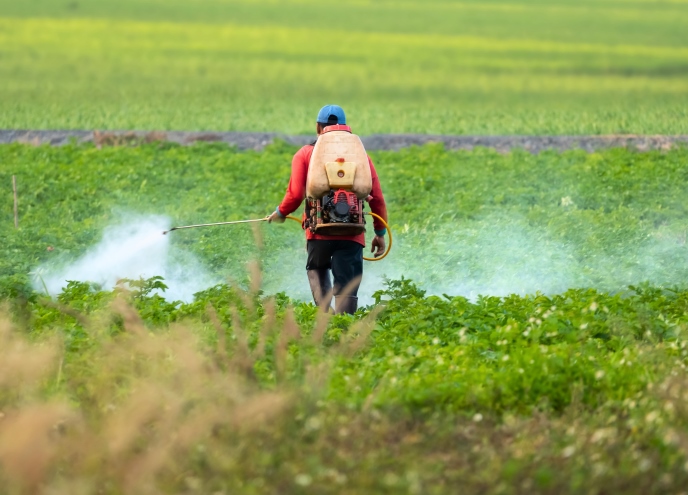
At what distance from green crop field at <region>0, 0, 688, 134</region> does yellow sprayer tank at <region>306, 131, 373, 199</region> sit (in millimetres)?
15739

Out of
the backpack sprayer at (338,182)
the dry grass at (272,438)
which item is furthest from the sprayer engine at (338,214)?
the dry grass at (272,438)

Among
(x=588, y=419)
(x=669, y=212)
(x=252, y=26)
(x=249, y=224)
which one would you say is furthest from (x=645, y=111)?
(x=588, y=419)

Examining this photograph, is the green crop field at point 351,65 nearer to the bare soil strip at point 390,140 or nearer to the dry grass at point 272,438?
the bare soil strip at point 390,140

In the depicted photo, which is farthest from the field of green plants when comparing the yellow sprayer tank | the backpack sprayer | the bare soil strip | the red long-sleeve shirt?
the bare soil strip

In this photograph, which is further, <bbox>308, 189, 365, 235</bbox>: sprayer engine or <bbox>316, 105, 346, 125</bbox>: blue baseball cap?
<bbox>316, 105, 346, 125</bbox>: blue baseball cap

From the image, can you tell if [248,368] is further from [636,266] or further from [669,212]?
[669,212]

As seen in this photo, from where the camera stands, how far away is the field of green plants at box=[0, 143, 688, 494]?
5570 mm

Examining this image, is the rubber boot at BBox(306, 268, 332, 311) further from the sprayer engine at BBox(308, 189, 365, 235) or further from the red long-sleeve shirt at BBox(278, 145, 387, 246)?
the sprayer engine at BBox(308, 189, 365, 235)

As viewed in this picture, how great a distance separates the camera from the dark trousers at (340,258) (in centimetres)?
927

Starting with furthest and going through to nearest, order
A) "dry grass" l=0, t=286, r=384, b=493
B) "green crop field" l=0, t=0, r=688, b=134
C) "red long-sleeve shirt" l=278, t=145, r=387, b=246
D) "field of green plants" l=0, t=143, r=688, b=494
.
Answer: "green crop field" l=0, t=0, r=688, b=134 < "red long-sleeve shirt" l=278, t=145, r=387, b=246 < "field of green plants" l=0, t=143, r=688, b=494 < "dry grass" l=0, t=286, r=384, b=493

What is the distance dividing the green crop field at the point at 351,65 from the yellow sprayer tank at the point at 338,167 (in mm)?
Answer: 15739

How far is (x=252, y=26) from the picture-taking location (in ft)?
136

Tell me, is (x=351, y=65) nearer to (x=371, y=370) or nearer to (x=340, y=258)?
(x=340, y=258)

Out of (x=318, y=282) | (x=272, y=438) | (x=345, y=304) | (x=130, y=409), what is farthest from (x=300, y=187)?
(x=130, y=409)
